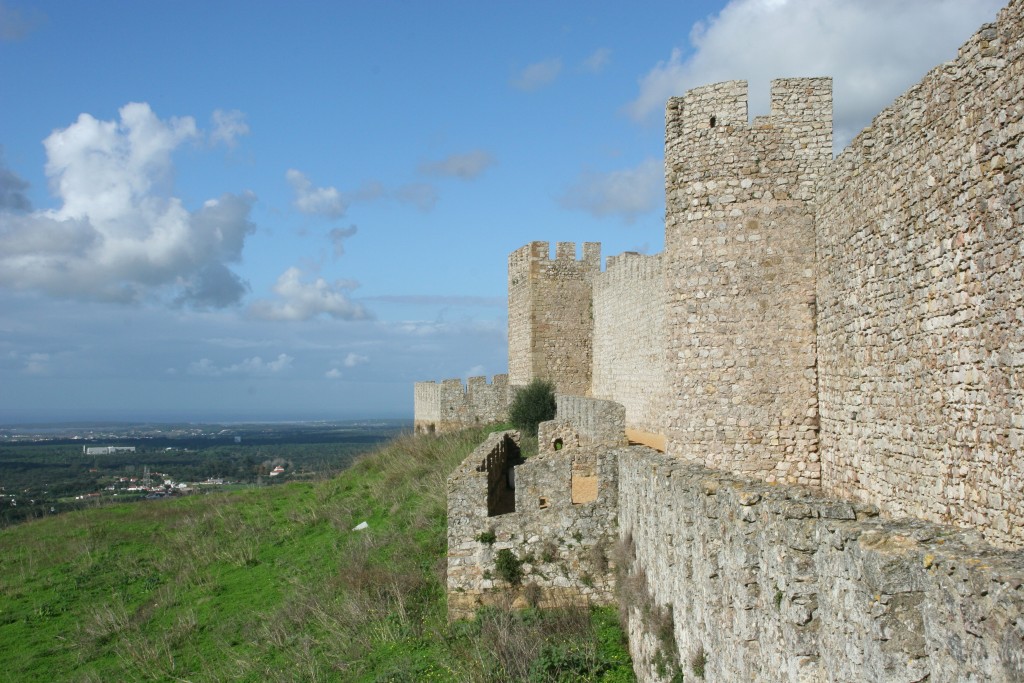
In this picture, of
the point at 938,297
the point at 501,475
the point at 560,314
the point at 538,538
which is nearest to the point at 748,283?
the point at 938,297

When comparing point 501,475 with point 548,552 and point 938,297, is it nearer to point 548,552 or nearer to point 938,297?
point 548,552

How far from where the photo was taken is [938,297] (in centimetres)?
649

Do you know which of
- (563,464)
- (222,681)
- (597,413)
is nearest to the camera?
(563,464)

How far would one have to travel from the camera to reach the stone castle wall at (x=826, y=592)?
2797mm

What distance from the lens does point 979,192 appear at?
5793 mm

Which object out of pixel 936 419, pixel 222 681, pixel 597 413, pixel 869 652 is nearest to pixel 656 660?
pixel 936 419

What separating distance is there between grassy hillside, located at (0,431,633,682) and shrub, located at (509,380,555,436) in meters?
2.88

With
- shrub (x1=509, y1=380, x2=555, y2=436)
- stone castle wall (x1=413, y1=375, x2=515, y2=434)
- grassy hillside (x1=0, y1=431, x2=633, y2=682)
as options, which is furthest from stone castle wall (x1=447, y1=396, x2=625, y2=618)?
stone castle wall (x1=413, y1=375, x2=515, y2=434)

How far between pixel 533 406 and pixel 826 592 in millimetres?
22622

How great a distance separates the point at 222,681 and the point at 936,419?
8.83 metres

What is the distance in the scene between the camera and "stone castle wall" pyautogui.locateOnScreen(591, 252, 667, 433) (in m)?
21.0

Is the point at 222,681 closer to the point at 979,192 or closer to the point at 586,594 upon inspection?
the point at 586,594

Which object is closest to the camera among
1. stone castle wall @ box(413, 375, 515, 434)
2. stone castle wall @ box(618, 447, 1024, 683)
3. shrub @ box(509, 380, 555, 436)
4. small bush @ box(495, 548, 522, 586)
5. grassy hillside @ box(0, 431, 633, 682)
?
stone castle wall @ box(618, 447, 1024, 683)

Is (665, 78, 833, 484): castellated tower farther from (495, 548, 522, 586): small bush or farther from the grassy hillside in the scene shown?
the grassy hillside
